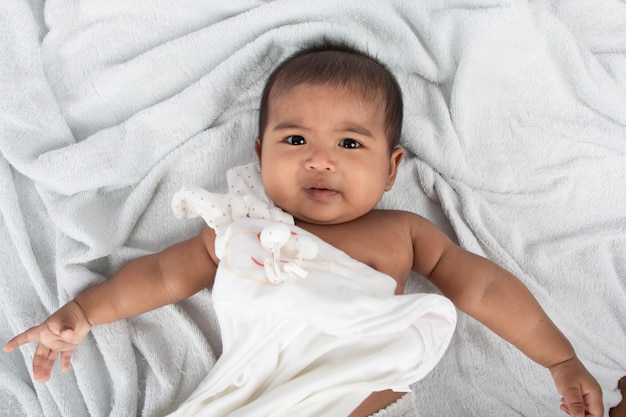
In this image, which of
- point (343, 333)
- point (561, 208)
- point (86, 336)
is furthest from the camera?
point (561, 208)

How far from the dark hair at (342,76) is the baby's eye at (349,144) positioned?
0.08m

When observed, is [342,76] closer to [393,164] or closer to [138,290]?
[393,164]

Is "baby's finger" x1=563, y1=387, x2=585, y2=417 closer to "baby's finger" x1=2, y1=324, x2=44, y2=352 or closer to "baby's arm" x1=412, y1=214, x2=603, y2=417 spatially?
"baby's arm" x1=412, y1=214, x2=603, y2=417

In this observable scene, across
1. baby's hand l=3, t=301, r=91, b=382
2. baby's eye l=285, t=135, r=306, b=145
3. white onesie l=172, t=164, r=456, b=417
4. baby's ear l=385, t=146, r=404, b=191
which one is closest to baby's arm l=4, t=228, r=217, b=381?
baby's hand l=3, t=301, r=91, b=382

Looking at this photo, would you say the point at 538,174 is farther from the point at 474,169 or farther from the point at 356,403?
the point at 356,403

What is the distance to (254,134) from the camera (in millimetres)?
1461

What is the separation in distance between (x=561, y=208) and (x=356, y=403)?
67 centimetres

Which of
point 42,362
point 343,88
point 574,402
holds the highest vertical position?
point 343,88

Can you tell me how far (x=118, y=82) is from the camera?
1.41 meters

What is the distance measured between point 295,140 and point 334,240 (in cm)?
21

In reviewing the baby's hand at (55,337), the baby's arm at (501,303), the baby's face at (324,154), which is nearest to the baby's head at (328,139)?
the baby's face at (324,154)

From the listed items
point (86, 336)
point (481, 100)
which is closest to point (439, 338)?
point (481, 100)

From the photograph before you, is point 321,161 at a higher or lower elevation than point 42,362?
higher

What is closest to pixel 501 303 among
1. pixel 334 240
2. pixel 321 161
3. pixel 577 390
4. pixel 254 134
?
pixel 577 390
